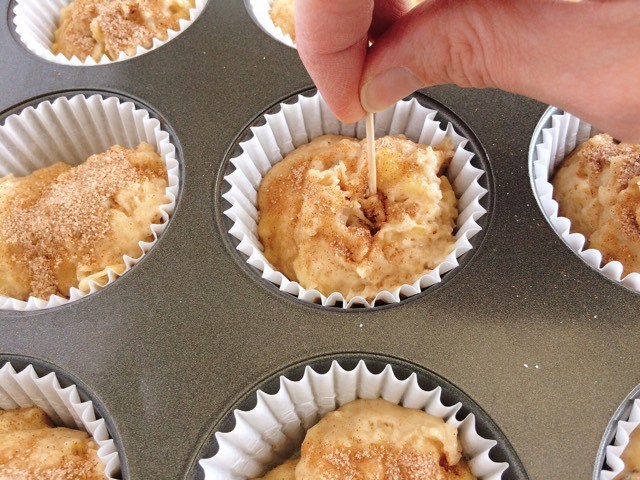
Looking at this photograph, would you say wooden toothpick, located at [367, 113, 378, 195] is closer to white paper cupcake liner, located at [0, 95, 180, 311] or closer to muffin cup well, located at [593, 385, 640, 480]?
white paper cupcake liner, located at [0, 95, 180, 311]

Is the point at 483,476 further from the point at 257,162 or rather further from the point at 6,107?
the point at 6,107

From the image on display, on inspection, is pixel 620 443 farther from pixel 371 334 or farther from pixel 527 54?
pixel 527 54

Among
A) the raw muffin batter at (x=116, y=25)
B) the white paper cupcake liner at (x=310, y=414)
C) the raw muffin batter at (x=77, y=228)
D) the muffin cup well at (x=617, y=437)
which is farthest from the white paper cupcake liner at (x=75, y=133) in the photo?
Answer: the muffin cup well at (x=617, y=437)

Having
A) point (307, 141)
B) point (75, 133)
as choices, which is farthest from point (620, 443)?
point (75, 133)

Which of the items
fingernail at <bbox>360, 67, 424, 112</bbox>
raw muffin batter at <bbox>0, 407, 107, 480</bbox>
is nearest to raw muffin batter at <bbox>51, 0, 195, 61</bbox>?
fingernail at <bbox>360, 67, 424, 112</bbox>

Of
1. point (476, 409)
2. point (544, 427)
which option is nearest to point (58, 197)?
point (476, 409)

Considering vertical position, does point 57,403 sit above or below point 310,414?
above

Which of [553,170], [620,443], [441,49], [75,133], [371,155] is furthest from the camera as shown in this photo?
[75,133]
